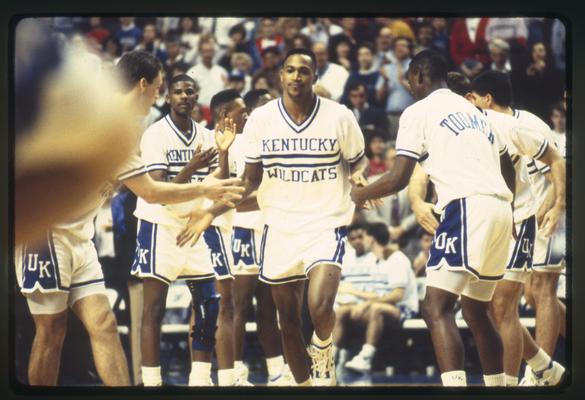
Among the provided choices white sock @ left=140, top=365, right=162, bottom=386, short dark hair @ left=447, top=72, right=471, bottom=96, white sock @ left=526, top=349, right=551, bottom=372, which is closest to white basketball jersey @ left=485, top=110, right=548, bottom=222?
short dark hair @ left=447, top=72, right=471, bottom=96

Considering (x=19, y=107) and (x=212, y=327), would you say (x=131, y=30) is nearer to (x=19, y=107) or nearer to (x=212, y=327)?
(x=19, y=107)

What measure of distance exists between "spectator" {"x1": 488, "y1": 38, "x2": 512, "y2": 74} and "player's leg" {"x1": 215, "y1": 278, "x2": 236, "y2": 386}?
1.51 metres

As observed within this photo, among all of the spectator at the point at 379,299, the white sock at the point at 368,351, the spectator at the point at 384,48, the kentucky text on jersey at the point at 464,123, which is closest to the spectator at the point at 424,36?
the spectator at the point at 384,48

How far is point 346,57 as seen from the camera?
5.66 m

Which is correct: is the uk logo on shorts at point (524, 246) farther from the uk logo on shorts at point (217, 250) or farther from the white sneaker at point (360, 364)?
the uk logo on shorts at point (217, 250)

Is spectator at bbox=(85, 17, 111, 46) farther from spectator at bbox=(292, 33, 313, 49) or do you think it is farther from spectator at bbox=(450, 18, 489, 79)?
spectator at bbox=(450, 18, 489, 79)

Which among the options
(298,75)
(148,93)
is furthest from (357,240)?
(148,93)

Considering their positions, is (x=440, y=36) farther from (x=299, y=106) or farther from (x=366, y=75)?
(x=299, y=106)

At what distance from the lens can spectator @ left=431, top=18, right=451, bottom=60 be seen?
5.66 metres

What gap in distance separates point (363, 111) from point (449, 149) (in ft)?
1.34

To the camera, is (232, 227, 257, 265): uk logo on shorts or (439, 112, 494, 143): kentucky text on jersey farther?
(232, 227, 257, 265): uk logo on shorts

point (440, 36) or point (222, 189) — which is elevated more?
point (440, 36)

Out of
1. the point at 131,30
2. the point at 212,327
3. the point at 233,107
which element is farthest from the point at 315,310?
the point at 131,30

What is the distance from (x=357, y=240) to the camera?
5688mm
